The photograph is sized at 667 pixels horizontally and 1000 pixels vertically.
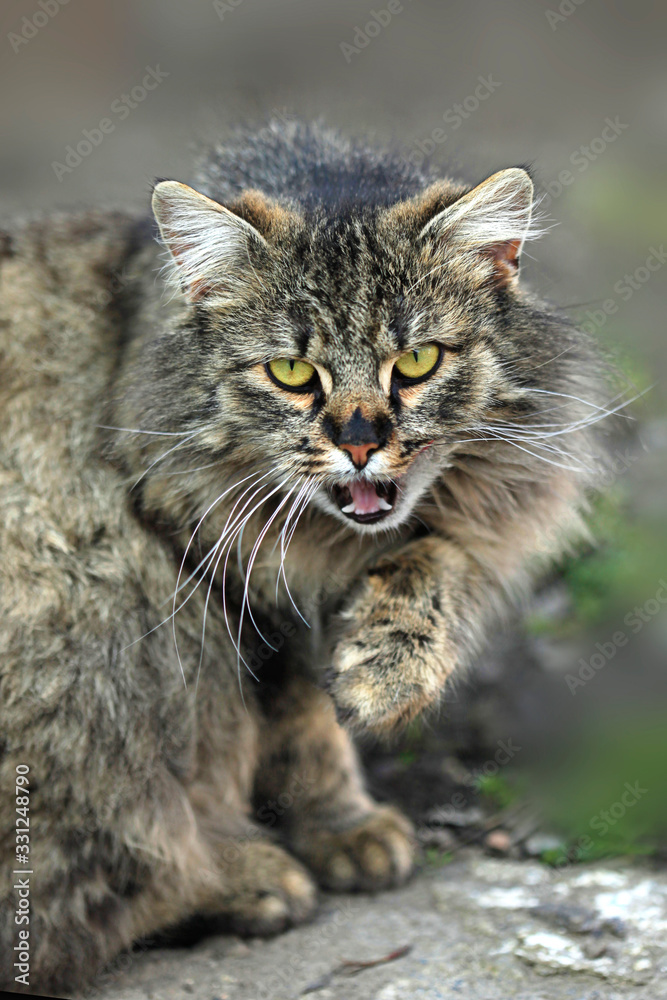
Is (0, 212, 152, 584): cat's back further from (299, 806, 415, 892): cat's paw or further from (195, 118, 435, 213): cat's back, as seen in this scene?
(299, 806, 415, 892): cat's paw

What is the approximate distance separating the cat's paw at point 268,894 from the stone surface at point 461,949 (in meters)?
0.05

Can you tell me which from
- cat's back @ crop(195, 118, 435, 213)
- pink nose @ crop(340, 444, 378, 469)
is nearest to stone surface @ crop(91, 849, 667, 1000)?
pink nose @ crop(340, 444, 378, 469)

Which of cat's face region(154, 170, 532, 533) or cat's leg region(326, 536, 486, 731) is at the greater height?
cat's face region(154, 170, 532, 533)

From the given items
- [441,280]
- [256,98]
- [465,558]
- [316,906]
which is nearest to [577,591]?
[465,558]

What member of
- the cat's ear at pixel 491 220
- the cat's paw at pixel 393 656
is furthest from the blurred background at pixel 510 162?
the cat's paw at pixel 393 656

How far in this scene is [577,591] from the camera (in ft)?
14.1

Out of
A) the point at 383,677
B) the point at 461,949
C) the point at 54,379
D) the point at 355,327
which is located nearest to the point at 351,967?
the point at 461,949

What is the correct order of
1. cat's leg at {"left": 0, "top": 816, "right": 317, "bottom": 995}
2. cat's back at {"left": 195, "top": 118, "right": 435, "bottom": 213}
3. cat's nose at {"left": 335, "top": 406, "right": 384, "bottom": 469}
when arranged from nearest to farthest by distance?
1. cat's nose at {"left": 335, "top": 406, "right": 384, "bottom": 469}
2. cat's leg at {"left": 0, "top": 816, "right": 317, "bottom": 995}
3. cat's back at {"left": 195, "top": 118, "right": 435, "bottom": 213}

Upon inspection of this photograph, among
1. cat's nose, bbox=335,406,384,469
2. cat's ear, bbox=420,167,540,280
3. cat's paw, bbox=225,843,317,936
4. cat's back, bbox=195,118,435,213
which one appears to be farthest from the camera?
cat's paw, bbox=225,843,317,936

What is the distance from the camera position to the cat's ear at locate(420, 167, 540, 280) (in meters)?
2.43

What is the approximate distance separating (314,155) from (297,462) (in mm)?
1134

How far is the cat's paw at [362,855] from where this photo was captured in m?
3.17

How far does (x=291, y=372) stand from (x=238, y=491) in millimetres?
445

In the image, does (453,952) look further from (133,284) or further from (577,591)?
(133,284)
